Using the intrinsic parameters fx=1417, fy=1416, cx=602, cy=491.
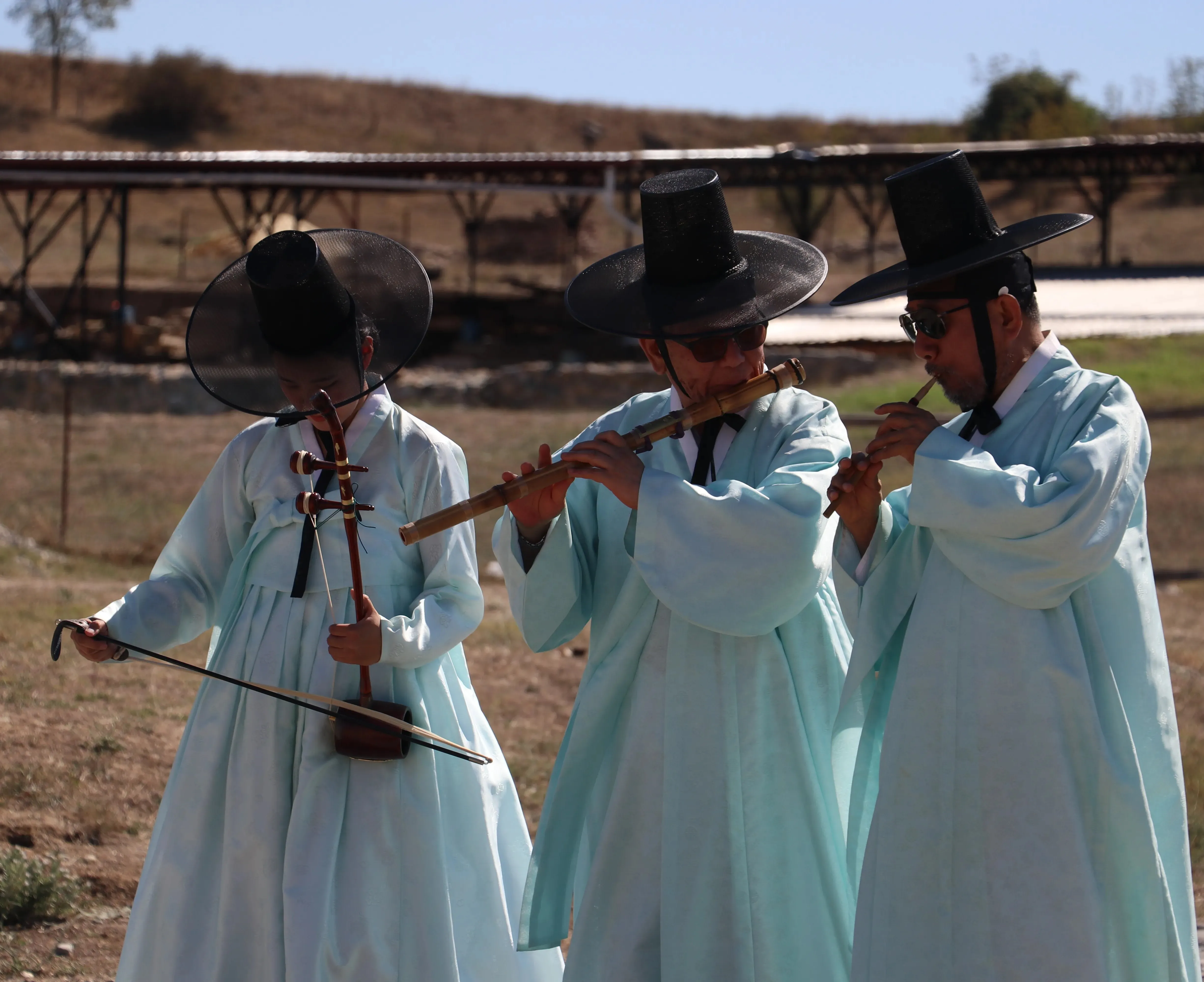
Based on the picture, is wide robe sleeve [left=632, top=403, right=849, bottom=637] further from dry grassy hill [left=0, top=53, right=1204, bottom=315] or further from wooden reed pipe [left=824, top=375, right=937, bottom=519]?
dry grassy hill [left=0, top=53, right=1204, bottom=315]

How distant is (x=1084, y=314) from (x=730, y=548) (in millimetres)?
20738

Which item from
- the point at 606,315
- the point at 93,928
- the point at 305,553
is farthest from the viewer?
the point at 93,928

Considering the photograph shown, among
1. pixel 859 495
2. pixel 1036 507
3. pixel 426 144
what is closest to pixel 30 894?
pixel 859 495

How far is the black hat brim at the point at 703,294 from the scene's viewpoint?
3.23 m

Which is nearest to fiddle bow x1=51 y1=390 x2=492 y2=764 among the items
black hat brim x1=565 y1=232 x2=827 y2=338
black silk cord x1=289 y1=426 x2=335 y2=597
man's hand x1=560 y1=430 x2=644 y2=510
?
black silk cord x1=289 y1=426 x2=335 y2=597

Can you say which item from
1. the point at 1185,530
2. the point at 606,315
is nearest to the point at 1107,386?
the point at 606,315

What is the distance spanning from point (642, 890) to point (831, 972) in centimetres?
46

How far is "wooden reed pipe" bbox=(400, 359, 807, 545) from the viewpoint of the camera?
323cm

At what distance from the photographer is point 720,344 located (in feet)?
10.8

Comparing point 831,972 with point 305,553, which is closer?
point 831,972

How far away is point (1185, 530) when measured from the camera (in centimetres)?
1307

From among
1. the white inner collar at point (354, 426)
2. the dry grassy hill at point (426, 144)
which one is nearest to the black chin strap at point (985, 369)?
the white inner collar at point (354, 426)

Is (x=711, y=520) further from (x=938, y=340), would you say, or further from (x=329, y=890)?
(x=329, y=890)

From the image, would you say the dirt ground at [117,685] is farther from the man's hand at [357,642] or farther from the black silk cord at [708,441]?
the black silk cord at [708,441]
